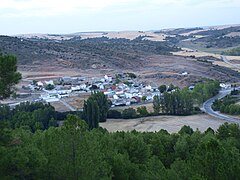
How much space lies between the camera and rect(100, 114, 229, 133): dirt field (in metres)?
48.2

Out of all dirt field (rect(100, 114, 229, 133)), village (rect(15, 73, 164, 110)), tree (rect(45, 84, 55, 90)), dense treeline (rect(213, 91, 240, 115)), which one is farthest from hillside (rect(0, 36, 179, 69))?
dirt field (rect(100, 114, 229, 133))

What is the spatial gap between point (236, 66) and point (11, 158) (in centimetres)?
10806

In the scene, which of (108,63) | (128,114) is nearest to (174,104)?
(128,114)

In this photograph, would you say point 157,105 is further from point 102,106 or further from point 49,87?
point 49,87

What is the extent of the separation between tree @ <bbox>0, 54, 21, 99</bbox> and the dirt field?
31.3m

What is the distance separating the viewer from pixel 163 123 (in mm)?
51344

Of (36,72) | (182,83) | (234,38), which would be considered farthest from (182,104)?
(234,38)

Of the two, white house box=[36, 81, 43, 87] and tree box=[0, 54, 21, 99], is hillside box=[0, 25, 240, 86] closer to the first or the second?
white house box=[36, 81, 43, 87]

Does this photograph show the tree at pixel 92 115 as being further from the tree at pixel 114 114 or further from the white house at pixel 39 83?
the white house at pixel 39 83

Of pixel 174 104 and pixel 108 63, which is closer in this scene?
pixel 174 104

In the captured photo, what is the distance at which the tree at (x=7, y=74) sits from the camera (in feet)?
53.6

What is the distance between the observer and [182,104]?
189ft

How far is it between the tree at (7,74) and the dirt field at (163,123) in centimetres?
3133

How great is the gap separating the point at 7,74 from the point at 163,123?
120 feet
